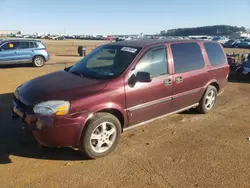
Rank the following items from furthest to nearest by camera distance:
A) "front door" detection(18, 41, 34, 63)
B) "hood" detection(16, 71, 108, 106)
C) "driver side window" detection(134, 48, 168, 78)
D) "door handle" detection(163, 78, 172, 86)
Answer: "front door" detection(18, 41, 34, 63) < "door handle" detection(163, 78, 172, 86) < "driver side window" detection(134, 48, 168, 78) < "hood" detection(16, 71, 108, 106)

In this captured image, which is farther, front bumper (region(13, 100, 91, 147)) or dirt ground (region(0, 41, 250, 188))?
front bumper (region(13, 100, 91, 147))

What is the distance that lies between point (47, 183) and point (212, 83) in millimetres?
4243

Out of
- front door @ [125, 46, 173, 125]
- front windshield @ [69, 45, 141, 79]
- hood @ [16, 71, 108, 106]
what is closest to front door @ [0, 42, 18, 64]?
front windshield @ [69, 45, 141, 79]

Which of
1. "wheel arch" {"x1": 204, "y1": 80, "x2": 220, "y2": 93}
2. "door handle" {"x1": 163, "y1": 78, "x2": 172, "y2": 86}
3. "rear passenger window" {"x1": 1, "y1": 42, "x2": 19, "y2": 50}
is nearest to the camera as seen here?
"door handle" {"x1": 163, "y1": 78, "x2": 172, "y2": 86}

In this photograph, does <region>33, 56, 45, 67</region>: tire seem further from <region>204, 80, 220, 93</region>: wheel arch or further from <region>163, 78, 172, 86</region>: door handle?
<region>163, 78, 172, 86</region>: door handle

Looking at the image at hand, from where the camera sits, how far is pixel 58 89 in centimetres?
380

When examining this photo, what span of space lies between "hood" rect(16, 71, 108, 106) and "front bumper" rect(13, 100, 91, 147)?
0.25 meters

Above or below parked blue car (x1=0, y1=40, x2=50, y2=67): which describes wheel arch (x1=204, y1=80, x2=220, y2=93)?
below

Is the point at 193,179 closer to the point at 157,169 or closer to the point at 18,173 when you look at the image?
the point at 157,169

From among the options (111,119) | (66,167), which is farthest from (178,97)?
(66,167)

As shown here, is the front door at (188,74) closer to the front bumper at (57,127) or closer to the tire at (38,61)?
the front bumper at (57,127)

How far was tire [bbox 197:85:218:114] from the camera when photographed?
A: 5805 millimetres

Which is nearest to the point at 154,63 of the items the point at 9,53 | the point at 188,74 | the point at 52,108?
the point at 188,74

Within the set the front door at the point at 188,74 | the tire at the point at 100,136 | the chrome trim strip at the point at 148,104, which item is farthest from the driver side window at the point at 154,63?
the tire at the point at 100,136
